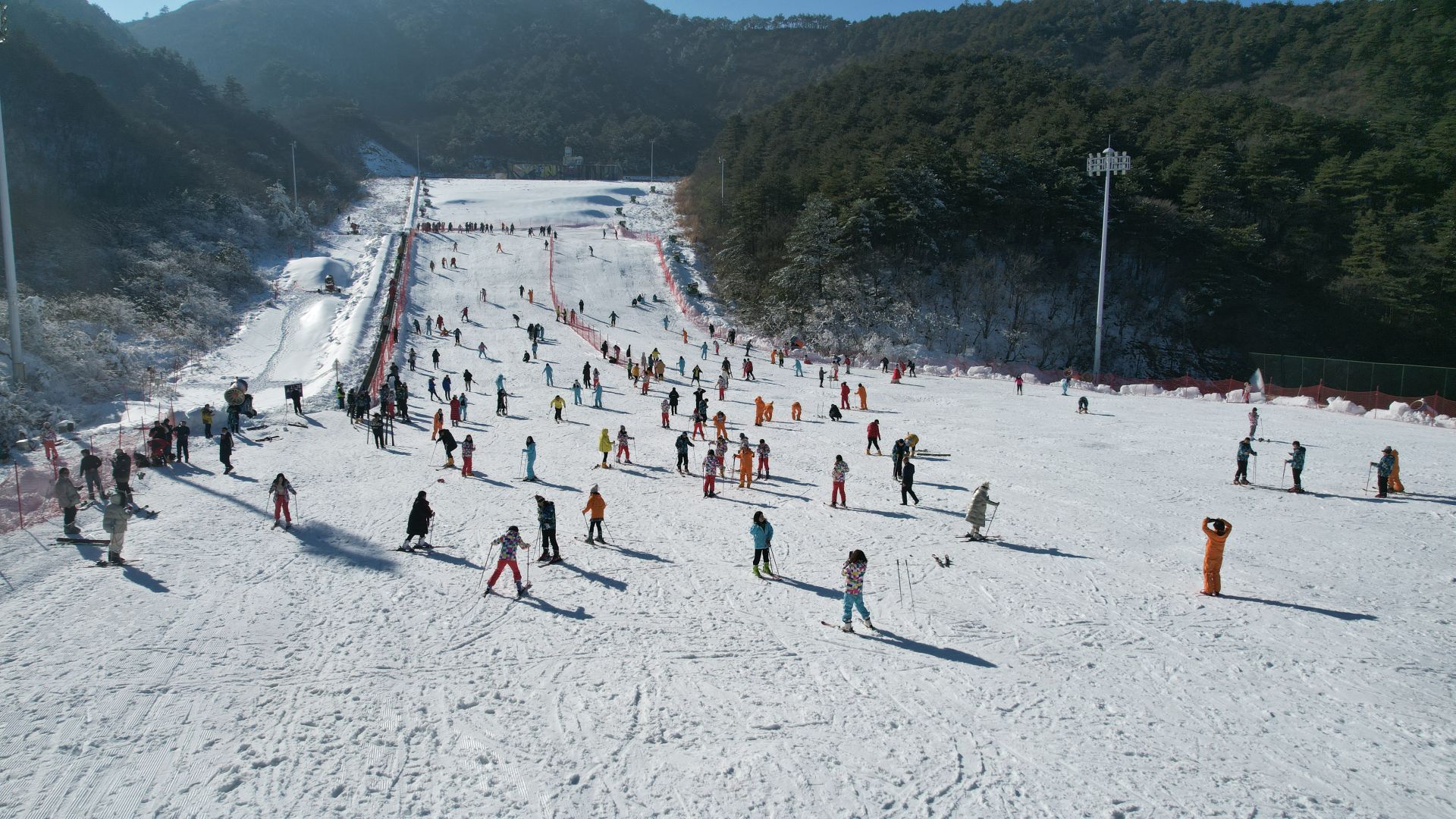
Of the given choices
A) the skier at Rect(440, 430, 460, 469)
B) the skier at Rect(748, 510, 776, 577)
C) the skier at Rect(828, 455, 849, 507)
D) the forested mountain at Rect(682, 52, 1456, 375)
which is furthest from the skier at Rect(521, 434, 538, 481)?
the forested mountain at Rect(682, 52, 1456, 375)

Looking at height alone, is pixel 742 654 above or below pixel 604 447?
below

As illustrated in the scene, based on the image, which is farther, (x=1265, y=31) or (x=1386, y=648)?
(x=1265, y=31)

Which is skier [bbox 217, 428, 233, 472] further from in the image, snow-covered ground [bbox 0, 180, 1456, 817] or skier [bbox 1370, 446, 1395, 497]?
skier [bbox 1370, 446, 1395, 497]

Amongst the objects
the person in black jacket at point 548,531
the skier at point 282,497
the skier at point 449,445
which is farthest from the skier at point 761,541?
the skier at point 449,445

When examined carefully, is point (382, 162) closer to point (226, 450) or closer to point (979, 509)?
point (226, 450)

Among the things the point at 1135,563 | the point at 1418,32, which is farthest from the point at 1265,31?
the point at 1135,563

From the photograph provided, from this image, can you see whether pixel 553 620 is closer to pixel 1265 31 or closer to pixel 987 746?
pixel 987 746

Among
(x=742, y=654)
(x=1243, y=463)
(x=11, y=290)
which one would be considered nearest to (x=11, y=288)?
(x=11, y=290)
